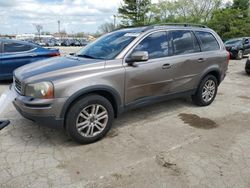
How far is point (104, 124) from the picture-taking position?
4.07 meters

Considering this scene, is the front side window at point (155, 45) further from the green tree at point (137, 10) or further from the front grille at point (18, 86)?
the green tree at point (137, 10)

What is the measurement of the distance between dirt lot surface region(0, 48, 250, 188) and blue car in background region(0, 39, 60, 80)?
2740 millimetres

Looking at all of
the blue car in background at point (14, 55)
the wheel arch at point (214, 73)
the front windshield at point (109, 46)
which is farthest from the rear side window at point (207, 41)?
the blue car in background at point (14, 55)

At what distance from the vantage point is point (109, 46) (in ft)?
14.9

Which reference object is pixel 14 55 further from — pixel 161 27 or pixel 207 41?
pixel 207 41

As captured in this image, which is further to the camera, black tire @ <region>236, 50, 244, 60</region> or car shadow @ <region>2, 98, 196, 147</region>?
black tire @ <region>236, 50, 244, 60</region>

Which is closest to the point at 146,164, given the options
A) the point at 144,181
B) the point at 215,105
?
the point at 144,181

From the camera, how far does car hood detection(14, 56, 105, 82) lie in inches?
144

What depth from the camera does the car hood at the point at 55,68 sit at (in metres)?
3.67

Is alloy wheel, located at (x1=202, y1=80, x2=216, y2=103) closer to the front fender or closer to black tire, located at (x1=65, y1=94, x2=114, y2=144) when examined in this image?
the front fender

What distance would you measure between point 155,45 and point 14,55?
4808mm

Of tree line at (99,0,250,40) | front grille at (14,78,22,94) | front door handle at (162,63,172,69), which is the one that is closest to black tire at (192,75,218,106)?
front door handle at (162,63,172,69)

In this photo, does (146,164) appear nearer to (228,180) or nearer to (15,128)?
(228,180)

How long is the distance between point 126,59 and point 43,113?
1513mm
